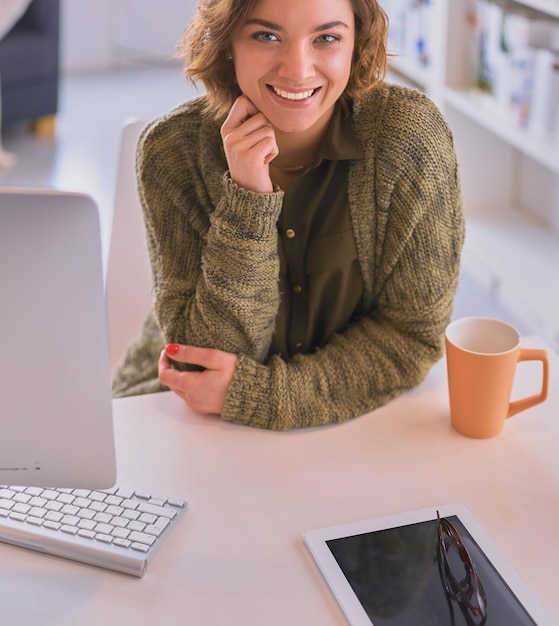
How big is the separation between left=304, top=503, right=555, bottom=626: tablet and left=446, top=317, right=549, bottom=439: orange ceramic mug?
0.14 m

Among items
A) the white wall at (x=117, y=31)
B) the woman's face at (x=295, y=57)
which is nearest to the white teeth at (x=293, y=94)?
the woman's face at (x=295, y=57)

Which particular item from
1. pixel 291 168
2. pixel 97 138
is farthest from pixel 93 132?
pixel 291 168

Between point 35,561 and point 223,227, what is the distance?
46 centimetres

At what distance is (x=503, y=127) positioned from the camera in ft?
8.32

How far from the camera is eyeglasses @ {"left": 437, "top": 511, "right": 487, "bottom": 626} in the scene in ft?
2.74

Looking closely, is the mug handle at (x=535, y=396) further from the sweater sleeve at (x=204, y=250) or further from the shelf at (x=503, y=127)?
the shelf at (x=503, y=127)

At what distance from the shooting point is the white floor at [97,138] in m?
3.48

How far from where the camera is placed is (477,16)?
2.65 meters

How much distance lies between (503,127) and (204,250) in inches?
62.4

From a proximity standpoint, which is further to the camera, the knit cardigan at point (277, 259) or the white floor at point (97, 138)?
the white floor at point (97, 138)

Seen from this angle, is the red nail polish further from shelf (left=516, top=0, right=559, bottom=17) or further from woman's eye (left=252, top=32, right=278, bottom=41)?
shelf (left=516, top=0, right=559, bottom=17)

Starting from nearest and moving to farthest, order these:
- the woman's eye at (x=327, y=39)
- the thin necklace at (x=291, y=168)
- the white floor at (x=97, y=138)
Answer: the woman's eye at (x=327, y=39)
the thin necklace at (x=291, y=168)
the white floor at (x=97, y=138)

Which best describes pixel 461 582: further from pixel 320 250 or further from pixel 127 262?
pixel 127 262

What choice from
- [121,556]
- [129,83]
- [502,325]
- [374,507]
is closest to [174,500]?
[121,556]
